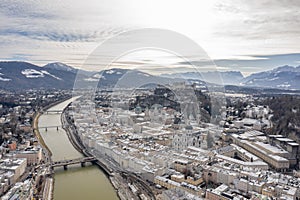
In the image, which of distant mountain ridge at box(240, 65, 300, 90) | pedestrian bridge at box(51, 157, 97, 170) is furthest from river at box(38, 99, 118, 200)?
A: distant mountain ridge at box(240, 65, 300, 90)

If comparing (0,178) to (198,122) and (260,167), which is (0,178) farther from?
(198,122)

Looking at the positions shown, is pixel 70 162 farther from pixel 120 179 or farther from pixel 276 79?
pixel 276 79

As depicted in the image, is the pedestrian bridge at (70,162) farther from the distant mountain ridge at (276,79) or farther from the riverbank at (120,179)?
the distant mountain ridge at (276,79)

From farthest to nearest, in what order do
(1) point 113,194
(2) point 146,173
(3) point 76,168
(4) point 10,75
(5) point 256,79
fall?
(5) point 256,79, (4) point 10,75, (3) point 76,168, (2) point 146,173, (1) point 113,194

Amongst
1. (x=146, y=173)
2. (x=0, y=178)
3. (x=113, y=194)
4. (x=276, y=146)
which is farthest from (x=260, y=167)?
(x=0, y=178)

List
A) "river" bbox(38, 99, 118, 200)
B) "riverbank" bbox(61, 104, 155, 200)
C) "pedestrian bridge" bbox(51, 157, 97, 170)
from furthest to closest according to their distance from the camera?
"pedestrian bridge" bbox(51, 157, 97, 170) < "river" bbox(38, 99, 118, 200) < "riverbank" bbox(61, 104, 155, 200)

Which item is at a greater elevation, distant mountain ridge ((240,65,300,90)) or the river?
distant mountain ridge ((240,65,300,90))

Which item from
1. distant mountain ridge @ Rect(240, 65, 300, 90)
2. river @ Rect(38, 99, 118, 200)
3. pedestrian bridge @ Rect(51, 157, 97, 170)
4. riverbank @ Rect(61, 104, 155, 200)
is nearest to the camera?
riverbank @ Rect(61, 104, 155, 200)

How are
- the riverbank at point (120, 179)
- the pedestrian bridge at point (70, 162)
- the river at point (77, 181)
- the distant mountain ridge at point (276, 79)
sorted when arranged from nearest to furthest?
1. the riverbank at point (120, 179)
2. the river at point (77, 181)
3. the pedestrian bridge at point (70, 162)
4. the distant mountain ridge at point (276, 79)

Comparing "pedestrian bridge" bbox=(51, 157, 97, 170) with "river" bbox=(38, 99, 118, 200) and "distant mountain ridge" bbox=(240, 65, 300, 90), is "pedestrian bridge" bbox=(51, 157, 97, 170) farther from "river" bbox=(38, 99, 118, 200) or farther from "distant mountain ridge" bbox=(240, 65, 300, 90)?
"distant mountain ridge" bbox=(240, 65, 300, 90)

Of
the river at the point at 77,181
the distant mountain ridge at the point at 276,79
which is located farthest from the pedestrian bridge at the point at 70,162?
the distant mountain ridge at the point at 276,79

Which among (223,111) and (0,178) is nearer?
(0,178)
